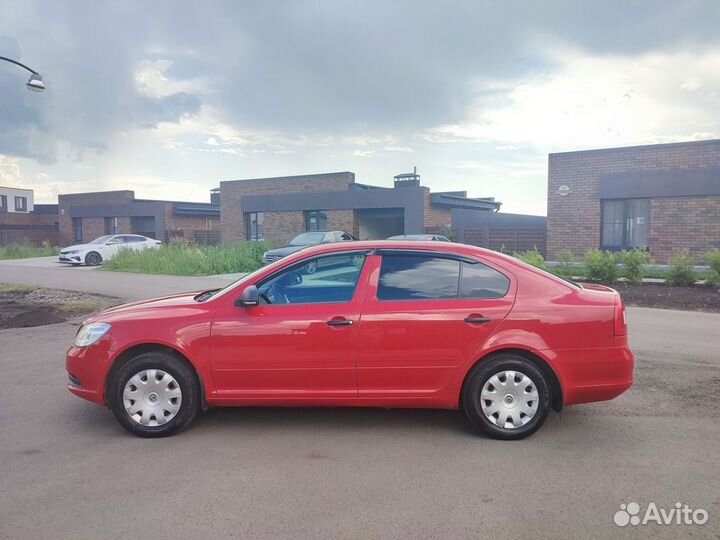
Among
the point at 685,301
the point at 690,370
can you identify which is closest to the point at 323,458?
the point at 690,370

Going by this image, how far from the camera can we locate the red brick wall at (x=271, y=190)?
2984cm

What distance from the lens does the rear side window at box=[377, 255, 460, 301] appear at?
4.48 m

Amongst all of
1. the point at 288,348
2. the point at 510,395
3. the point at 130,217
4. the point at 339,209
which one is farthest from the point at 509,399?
the point at 130,217

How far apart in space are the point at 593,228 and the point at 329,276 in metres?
17.4

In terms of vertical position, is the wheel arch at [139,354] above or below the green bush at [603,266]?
below

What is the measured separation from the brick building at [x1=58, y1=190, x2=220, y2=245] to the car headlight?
33242 millimetres

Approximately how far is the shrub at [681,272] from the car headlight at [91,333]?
44.5 feet

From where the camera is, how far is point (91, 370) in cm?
450

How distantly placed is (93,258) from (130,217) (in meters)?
14.5

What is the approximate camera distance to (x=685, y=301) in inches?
464

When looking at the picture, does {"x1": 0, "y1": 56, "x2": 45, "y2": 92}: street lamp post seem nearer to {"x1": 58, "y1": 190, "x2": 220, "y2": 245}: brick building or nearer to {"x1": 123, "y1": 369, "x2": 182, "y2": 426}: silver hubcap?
{"x1": 123, "y1": 369, "x2": 182, "y2": 426}: silver hubcap

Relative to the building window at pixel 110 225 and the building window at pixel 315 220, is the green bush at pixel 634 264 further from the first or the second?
the building window at pixel 110 225

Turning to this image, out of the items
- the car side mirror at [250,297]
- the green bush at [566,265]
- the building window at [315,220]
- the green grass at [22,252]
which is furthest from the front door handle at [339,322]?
the green grass at [22,252]

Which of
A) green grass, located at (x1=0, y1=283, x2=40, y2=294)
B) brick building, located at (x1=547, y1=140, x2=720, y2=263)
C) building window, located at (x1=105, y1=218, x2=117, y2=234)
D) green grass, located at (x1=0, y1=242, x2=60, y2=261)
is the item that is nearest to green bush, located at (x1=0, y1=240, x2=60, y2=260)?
green grass, located at (x1=0, y1=242, x2=60, y2=261)
